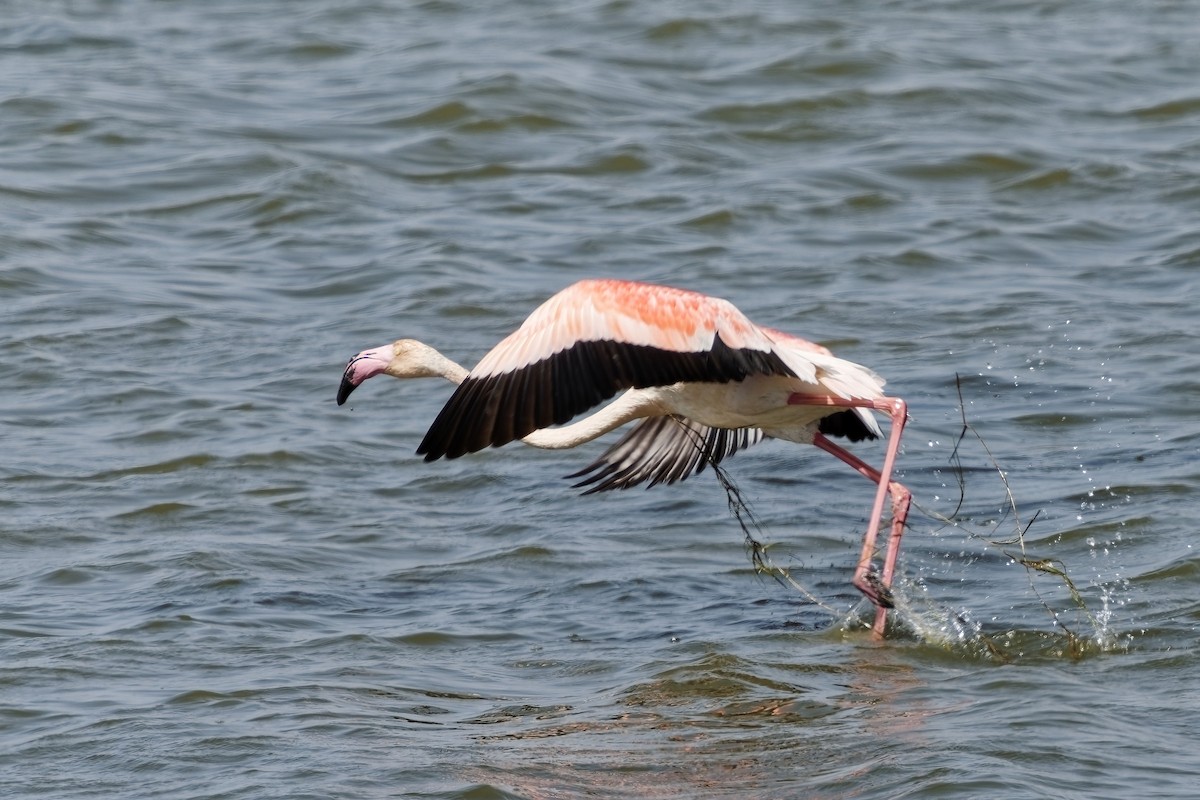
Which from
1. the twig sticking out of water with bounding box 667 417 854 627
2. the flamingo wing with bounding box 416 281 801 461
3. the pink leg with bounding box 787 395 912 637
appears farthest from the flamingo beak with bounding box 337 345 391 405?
the pink leg with bounding box 787 395 912 637

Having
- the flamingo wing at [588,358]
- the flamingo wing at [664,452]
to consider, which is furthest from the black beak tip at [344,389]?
the flamingo wing at [664,452]

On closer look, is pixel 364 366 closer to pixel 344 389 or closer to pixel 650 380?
pixel 344 389

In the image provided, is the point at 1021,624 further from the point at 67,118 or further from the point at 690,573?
the point at 67,118

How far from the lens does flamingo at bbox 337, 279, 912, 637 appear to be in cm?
685

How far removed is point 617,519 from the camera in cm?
955

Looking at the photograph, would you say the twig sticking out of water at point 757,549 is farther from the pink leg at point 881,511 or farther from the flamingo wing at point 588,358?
the flamingo wing at point 588,358

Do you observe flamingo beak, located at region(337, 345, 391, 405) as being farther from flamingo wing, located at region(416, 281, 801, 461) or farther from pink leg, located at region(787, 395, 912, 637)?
pink leg, located at region(787, 395, 912, 637)

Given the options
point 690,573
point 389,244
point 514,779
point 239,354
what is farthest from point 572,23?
point 514,779

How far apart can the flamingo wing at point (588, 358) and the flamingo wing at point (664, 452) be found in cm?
157

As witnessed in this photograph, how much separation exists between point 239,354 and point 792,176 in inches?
220

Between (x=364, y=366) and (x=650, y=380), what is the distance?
143 cm

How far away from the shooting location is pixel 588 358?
22.9ft

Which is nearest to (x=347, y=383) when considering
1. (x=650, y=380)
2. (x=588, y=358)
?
(x=588, y=358)

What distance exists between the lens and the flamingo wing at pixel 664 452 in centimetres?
880
